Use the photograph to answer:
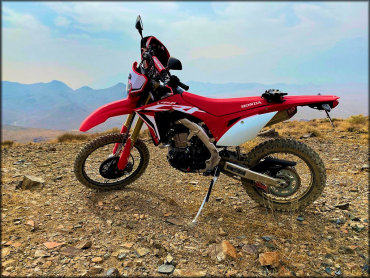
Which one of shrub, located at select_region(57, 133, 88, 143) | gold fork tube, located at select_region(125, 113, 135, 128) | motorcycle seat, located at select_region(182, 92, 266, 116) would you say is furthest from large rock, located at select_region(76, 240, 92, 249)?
shrub, located at select_region(57, 133, 88, 143)

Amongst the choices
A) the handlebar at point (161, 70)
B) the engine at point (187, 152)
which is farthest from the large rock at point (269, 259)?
the handlebar at point (161, 70)

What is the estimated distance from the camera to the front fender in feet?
10.6

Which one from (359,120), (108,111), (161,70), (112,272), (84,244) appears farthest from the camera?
(359,120)

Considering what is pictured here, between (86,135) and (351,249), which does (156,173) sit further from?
(86,135)

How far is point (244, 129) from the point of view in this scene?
3.01 metres

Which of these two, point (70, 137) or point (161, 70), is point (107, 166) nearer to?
point (161, 70)

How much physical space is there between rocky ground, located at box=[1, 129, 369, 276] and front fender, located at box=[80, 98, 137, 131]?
1.27 metres

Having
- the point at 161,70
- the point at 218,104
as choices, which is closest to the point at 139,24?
the point at 161,70

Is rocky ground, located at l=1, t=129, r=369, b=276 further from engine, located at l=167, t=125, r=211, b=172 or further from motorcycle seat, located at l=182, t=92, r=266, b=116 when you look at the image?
motorcycle seat, located at l=182, t=92, r=266, b=116

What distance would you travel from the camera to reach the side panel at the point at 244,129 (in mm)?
2975

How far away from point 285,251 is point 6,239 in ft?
10.6

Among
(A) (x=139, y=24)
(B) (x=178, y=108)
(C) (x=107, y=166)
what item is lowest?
(C) (x=107, y=166)

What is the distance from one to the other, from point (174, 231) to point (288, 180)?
176 centimetres

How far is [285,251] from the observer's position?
2.47m
